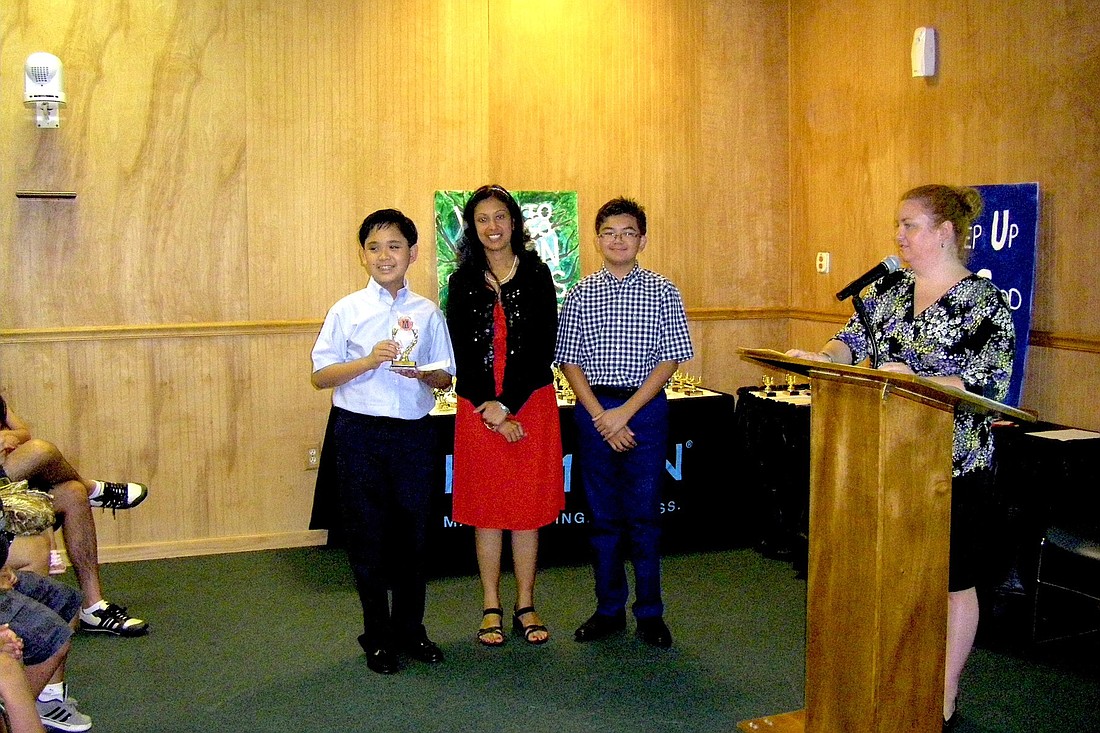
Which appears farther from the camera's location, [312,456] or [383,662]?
[312,456]

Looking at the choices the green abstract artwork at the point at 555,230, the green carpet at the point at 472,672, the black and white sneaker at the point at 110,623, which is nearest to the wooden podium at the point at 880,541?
the green carpet at the point at 472,672

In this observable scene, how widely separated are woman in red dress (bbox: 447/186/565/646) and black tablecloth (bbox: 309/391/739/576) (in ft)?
2.91

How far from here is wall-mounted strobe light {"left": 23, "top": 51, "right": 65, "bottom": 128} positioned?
14.7ft

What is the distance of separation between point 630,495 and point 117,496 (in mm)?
2157

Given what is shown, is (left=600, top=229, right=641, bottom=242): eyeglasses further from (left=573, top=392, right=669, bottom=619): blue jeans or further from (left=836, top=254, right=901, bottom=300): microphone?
(left=836, top=254, right=901, bottom=300): microphone

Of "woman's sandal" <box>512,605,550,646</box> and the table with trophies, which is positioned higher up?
the table with trophies

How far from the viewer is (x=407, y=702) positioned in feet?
10.7

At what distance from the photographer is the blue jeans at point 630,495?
12.2 ft

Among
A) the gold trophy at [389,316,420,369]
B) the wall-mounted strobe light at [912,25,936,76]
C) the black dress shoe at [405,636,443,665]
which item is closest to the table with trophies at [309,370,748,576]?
the black dress shoe at [405,636,443,665]

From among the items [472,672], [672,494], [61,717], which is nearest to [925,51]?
[672,494]

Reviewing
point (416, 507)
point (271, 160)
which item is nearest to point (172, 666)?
point (416, 507)

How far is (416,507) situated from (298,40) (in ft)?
8.65

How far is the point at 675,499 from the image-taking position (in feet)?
16.4

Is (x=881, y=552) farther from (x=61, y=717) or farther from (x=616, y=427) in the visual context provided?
(x=61, y=717)
